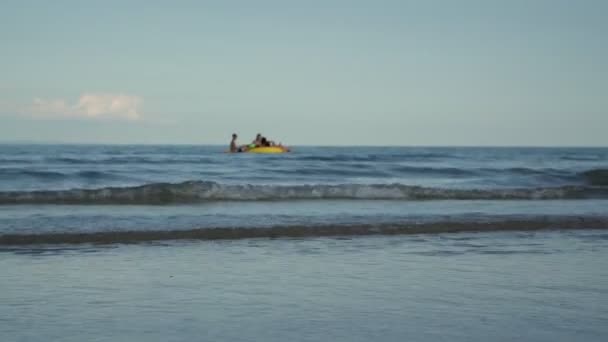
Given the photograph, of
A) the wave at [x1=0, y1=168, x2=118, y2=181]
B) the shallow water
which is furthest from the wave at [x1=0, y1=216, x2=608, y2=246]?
the wave at [x1=0, y1=168, x2=118, y2=181]

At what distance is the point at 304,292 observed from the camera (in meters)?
6.08

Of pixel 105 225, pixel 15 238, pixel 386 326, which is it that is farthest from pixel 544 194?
pixel 386 326

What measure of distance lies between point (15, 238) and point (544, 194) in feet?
43.7

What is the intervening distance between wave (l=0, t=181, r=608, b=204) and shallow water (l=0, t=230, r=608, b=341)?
285 inches

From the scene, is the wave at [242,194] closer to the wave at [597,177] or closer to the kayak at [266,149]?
the wave at [597,177]

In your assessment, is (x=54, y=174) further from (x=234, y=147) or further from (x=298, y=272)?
(x=234, y=147)

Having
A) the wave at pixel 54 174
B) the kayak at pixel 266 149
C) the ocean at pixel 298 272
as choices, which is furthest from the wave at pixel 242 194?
the kayak at pixel 266 149

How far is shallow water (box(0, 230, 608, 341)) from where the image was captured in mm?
4898

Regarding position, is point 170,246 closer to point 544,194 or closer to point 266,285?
point 266,285

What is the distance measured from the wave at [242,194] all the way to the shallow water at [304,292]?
7.25 metres

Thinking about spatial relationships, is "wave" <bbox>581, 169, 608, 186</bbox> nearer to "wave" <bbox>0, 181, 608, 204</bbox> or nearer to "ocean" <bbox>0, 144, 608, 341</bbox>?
"wave" <bbox>0, 181, 608, 204</bbox>

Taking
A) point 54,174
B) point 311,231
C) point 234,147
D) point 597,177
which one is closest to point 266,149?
point 234,147

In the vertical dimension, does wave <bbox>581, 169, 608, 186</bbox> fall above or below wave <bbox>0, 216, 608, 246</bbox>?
above

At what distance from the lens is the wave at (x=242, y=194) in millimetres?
15781
